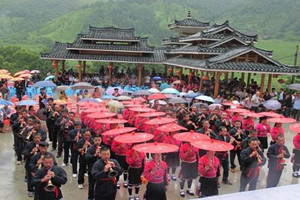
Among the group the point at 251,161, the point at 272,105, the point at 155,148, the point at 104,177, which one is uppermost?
the point at 272,105

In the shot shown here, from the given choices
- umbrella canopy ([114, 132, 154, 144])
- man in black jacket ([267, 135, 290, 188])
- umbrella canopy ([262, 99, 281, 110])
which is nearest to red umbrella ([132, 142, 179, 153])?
umbrella canopy ([114, 132, 154, 144])

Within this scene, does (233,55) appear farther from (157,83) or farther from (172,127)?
(172,127)

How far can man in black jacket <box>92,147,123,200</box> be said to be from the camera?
5.73 meters

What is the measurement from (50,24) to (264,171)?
376 feet

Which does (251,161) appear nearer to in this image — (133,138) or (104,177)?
(133,138)

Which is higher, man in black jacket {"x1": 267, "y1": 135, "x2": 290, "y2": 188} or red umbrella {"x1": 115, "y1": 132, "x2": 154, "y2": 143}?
Answer: red umbrella {"x1": 115, "y1": 132, "x2": 154, "y2": 143}

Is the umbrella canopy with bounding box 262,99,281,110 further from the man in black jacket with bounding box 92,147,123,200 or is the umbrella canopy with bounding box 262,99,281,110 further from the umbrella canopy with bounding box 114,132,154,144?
the man in black jacket with bounding box 92,147,123,200

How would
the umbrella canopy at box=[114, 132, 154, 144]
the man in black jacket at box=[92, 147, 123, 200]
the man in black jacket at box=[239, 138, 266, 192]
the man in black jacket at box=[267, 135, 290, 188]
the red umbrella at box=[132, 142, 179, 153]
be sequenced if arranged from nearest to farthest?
the red umbrella at box=[132, 142, 179, 153] < the man in black jacket at box=[92, 147, 123, 200] < the umbrella canopy at box=[114, 132, 154, 144] < the man in black jacket at box=[239, 138, 266, 192] < the man in black jacket at box=[267, 135, 290, 188]

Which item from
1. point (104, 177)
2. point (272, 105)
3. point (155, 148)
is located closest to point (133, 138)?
point (155, 148)

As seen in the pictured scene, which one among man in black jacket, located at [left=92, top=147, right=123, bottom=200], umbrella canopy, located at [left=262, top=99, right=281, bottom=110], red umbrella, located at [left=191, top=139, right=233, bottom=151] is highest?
umbrella canopy, located at [left=262, top=99, right=281, bottom=110]

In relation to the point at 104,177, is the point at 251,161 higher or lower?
higher

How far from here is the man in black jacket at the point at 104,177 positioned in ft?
18.8

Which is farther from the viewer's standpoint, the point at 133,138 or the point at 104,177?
the point at 133,138

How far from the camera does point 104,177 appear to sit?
5.79m
